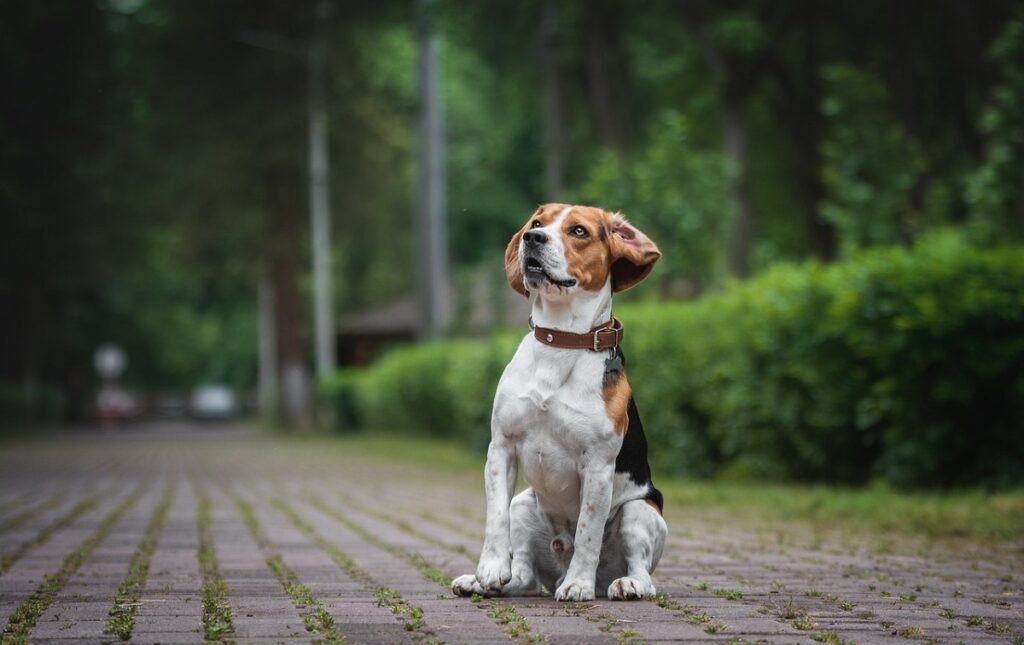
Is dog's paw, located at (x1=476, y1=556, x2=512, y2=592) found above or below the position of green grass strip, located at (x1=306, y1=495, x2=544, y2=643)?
above

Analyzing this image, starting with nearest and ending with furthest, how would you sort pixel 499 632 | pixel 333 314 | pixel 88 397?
pixel 499 632 → pixel 333 314 → pixel 88 397

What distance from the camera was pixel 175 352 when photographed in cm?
8712

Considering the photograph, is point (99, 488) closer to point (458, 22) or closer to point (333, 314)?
point (458, 22)

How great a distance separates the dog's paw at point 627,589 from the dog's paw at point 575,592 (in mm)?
117

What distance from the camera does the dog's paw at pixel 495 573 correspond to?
6168mm

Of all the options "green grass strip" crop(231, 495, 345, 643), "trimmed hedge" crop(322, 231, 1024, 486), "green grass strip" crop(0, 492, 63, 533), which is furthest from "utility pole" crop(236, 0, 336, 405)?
"green grass strip" crop(231, 495, 345, 643)

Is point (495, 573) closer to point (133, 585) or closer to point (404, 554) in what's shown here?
point (133, 585)

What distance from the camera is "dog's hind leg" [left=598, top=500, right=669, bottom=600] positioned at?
618 cm

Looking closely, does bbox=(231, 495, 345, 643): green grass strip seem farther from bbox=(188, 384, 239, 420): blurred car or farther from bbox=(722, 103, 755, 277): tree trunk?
bbox=(188, 384, 239, 420): blurred car

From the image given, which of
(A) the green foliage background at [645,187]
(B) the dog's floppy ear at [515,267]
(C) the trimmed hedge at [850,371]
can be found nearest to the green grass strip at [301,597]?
(B) the dog's floppy ear at [515,267]

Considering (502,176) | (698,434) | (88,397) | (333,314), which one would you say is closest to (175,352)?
(88,397)

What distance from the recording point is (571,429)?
601 cm

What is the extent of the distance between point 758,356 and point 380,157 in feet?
90.2

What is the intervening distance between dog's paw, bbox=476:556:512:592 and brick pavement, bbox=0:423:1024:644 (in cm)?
9
